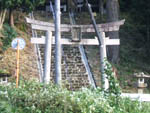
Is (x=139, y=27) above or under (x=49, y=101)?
above

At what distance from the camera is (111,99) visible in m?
9.23

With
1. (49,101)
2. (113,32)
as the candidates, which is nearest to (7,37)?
(113,32)

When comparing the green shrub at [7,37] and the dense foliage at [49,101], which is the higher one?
the green shrub at [7,37]

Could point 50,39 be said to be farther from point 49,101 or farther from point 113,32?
point 113,32

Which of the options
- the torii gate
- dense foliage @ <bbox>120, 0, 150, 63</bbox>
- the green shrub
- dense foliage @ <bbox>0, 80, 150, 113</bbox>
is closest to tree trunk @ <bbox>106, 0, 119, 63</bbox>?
dense foliage @ <bbox>120, 0, 150, 63</bbox>

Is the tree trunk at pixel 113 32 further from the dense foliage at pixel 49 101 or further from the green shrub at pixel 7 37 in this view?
the dense foliage at pixel 49 101

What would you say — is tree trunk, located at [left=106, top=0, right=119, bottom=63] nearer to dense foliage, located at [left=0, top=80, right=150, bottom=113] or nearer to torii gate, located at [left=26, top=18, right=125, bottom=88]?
torii gate, located at [left=26, top=18, right=125, bottom=88]

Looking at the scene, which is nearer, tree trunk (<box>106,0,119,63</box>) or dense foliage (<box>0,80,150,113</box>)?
dense foliage (<box>0,80,150,113</box>)

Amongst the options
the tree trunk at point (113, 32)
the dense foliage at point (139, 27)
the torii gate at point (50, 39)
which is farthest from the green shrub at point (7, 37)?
the dense foliage at point (139, 27)

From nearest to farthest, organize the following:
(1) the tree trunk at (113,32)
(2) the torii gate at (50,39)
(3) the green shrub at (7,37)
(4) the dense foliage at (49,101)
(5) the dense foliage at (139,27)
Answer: (4) the dense foliage at (49,101) → (2) the torii gate at (50,39) → (3) the green shrub at (7,37) → (1) the tree trunk at (113,32) → (5) the dense foliage at (139,27)

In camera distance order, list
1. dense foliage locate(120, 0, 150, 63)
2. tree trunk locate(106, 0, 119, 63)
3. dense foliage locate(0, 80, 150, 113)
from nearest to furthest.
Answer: dense foliage locate(0, 80, 150, 113)
tree trunk locate(106, 0, 119, 63)
dense foliage locate(120, 0, 150, 63)

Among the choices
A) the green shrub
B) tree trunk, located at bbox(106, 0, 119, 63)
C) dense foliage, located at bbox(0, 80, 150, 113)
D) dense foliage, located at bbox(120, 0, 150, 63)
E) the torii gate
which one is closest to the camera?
dense foliage, located at bbox(0, 80, 150, 113)

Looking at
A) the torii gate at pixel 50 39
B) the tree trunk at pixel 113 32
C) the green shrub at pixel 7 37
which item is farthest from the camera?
the tree trunk at pixel 113 32

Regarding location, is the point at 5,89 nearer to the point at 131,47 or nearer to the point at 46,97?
the point at 46,97
